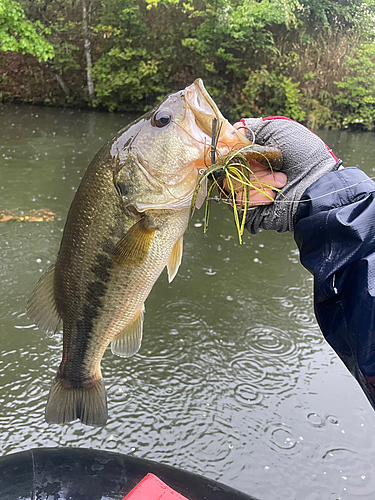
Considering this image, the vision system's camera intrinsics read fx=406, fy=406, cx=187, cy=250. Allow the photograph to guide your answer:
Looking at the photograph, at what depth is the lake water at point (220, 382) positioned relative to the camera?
250cm

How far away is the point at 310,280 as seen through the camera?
4.52m

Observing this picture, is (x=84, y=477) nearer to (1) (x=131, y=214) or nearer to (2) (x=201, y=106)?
(1) (x=131, y=214)

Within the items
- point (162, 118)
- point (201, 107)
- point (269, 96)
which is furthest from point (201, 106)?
point (269, 96)

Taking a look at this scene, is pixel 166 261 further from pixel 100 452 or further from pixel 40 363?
pixel 40 363

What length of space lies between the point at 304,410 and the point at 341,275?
1781 mm

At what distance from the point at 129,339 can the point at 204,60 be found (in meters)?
12.7

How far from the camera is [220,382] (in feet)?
10.1

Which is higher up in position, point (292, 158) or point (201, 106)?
point (201, 106)

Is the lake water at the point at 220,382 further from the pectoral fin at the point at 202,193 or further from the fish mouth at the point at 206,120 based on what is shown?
the fish mouth at the point at 206,120

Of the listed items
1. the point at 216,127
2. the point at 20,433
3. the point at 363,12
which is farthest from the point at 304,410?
the point at 363,12

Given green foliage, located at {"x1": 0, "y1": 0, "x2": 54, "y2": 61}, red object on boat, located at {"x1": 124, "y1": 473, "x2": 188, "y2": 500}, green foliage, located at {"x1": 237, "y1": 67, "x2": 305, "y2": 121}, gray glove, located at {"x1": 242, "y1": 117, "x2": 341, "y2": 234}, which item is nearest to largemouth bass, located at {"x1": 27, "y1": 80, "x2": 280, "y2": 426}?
gray glove, located at {"x1": 242, "y1": 117, "x2": 341, "y2": 234}

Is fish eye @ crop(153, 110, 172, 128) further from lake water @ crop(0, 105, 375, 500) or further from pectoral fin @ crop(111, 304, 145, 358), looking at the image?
lake water @ crop(0, 105, 375, 500)

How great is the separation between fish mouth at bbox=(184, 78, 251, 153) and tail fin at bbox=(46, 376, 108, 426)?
124cm

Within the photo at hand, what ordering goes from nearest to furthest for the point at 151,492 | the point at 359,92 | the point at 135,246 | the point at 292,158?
1. the point at 151,492
2. the point at 135,246
3. the point at 292,158
4. the point at 359,92
